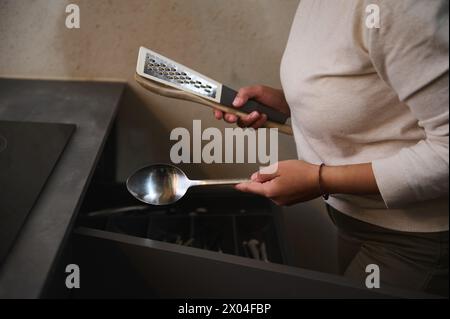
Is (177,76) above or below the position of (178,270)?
above

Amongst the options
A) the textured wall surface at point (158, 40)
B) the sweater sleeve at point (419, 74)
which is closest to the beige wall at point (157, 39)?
the textured wall surface at point (158, 40)

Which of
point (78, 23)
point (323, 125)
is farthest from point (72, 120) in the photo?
point (323, 125)

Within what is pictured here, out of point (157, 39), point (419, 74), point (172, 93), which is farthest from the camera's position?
point (157, 39)

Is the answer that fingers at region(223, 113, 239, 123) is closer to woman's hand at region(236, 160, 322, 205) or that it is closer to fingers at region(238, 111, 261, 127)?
fingers at region(238, 111, 261, 127)

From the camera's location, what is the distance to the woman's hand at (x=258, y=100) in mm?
690

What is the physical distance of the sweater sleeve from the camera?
398mm

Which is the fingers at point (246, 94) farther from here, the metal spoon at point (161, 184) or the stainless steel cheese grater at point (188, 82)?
the metal spoon at point (161, 184)

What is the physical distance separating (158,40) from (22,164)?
32 cm

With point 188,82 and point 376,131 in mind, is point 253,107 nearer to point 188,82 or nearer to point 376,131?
point 188,82

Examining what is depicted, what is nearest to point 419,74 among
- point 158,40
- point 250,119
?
point 250,119

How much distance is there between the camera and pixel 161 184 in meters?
0.69

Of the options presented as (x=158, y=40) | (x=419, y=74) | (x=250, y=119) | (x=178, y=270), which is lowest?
(x=178, y=270)

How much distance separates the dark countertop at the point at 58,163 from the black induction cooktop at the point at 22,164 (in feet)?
0.03

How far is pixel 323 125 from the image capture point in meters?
0.55
